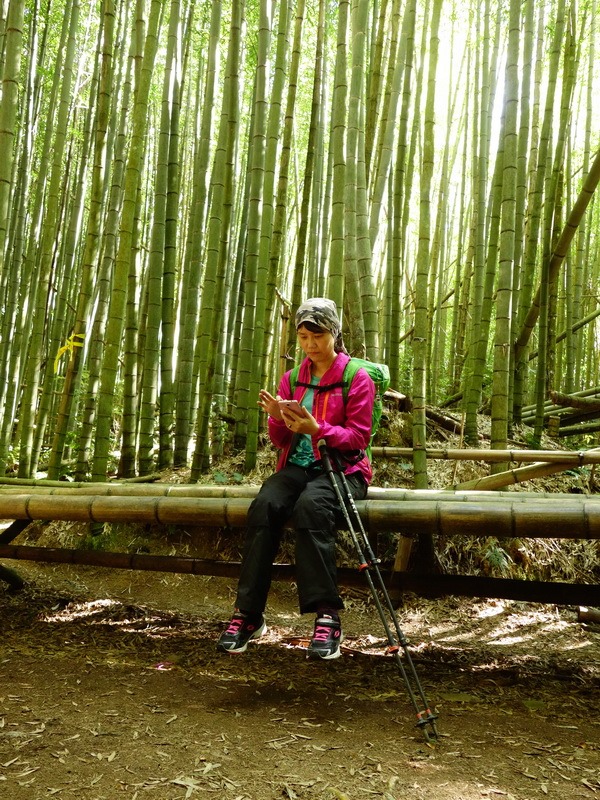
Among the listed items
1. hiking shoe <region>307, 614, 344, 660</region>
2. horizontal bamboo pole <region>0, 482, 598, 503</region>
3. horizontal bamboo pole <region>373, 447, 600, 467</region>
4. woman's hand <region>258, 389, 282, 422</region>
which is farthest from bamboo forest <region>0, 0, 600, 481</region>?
hiking shoe <region>307, 614, 344, 660</region>

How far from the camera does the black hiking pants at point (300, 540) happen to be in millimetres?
2107

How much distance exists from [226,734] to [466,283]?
19.5 feet

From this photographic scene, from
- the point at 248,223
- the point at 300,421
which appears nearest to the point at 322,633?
the point at 300,421

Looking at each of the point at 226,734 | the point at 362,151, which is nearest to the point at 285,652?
the point at 226,734

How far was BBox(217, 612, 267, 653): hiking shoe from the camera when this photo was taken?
2.12m

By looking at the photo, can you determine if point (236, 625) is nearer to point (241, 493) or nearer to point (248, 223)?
point (241, 493)

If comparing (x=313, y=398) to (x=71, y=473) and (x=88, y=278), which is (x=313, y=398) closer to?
(x=88, y=278)

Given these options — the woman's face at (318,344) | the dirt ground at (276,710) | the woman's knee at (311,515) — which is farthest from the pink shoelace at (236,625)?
the woman's face at (318,344)

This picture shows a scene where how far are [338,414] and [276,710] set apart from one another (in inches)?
A: 39.7

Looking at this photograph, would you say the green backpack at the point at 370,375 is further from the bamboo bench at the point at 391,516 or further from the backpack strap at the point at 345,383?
the bamboo bench at the point at 391,516

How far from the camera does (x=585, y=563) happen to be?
3924 millimetres

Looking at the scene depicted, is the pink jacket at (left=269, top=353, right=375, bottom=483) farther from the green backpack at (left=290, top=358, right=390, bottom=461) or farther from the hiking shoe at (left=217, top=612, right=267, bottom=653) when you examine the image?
the hiking shoe at (left=217, top=612, right=267, bottom=653)

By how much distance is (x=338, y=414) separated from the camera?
242cm

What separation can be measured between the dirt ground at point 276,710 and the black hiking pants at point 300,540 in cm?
31
